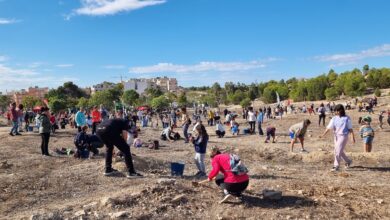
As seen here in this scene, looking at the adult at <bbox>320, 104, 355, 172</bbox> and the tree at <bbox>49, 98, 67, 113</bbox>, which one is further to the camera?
the tree at <bbox>49, 98, 67, 113</bbox>

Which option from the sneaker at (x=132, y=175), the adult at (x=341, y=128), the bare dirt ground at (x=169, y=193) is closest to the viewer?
the bare dirt ground at (x=169, y=193)

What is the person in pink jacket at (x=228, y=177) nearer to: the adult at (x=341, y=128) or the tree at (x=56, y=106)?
the adult at (x=341, y=128)

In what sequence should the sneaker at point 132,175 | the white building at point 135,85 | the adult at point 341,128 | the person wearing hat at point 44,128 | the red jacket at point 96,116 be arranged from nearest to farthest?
the sneaker at point 132,175, the adult at point 341,128, the person wearing hat at point 44,128, the red jacket at point 96,116, the white building at point 135,85

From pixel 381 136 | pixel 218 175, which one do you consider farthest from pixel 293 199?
pixel 381 136

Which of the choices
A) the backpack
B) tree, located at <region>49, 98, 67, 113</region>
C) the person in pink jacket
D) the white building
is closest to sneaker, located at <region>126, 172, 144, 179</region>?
the person in pink jacket

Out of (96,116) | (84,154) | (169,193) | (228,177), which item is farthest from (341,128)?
(96,116)

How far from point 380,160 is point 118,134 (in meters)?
8.27

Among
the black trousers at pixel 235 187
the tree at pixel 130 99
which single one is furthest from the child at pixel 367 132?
the tree at pixel 130 99

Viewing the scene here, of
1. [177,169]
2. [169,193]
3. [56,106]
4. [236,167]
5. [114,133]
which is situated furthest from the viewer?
[56,106]

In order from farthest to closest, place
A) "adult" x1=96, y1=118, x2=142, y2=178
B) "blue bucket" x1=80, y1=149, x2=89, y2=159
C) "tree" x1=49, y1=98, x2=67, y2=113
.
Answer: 1. "tree" x1=49, y1=98, x2=67, y2=113
2. "blue bucket" x1=80, y1=149, x2=89, y2=159
3. "adult" x1=96, y1=118, x2=142, y2=178

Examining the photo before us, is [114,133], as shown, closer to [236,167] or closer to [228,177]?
[228,177]

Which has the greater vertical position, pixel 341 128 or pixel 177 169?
pixel 341 128

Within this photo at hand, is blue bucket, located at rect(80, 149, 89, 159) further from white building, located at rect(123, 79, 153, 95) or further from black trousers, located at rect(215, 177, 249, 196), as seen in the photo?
white building, located at rect(123, 79, 153, 95)

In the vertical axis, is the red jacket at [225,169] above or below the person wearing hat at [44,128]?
below
